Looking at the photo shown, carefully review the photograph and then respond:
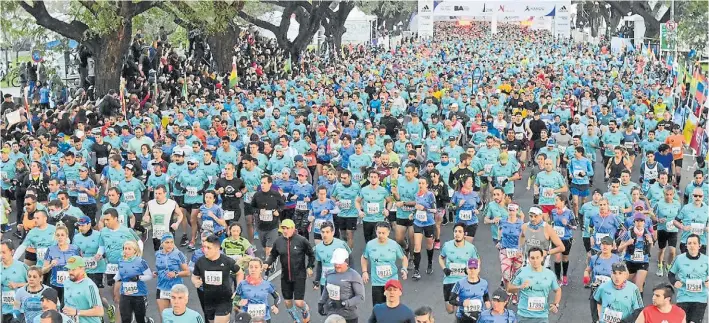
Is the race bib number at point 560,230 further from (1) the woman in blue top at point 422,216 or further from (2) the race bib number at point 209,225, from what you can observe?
(2) the race bib number at point 209,225

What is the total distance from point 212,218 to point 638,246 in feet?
16.5

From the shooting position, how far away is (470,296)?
8.49m

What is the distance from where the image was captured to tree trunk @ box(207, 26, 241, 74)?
118 ft

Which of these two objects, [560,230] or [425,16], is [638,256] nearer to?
[560,230]

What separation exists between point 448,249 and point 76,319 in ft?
12.2

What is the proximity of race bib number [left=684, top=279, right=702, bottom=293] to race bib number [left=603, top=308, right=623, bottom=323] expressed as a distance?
1.21 m

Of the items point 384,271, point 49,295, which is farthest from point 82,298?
point 384,271

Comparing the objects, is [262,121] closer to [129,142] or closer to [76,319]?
[129,142]

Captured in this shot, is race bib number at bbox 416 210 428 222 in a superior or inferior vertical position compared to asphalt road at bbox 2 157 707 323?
superior

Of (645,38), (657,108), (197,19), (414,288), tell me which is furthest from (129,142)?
(645,38)

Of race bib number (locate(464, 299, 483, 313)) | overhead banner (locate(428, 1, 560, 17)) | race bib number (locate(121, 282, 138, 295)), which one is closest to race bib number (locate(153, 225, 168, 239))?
race bib number (locate(121, 282, 138, 295))

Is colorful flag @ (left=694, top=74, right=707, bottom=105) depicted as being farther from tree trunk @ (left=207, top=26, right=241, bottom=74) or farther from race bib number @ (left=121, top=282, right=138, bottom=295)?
tree trunk @ (left=207, top=26, right=241, bottom=74)

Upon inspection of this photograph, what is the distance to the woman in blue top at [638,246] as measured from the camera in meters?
10.5

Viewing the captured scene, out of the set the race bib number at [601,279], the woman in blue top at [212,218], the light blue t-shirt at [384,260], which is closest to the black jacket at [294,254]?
the light blue t-shirt at [384,260]
